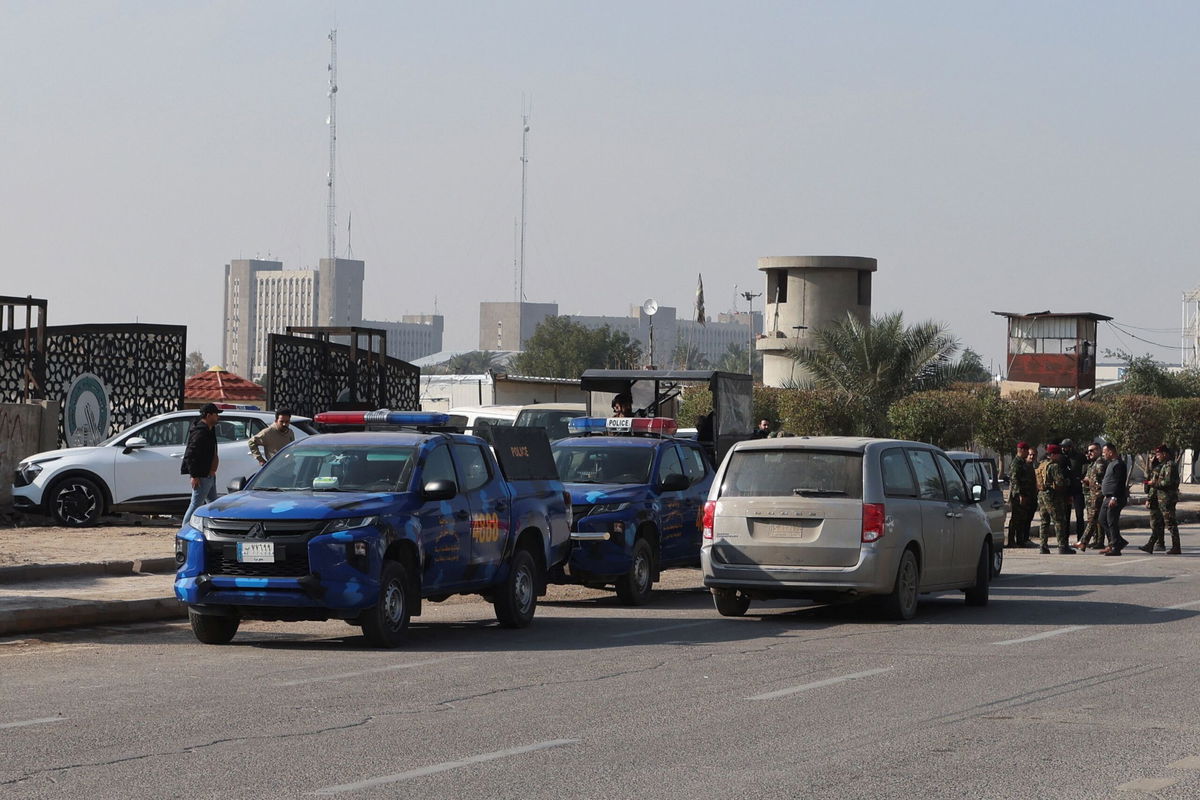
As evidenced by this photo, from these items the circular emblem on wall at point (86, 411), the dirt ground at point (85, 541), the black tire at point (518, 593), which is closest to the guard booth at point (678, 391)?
the dirt ground at point (85, 541)

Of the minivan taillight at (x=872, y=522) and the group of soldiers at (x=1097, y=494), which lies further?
the group of soldiers at (x=1097, y=494)

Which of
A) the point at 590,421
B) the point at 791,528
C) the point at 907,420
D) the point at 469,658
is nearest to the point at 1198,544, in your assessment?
the point at 907,420

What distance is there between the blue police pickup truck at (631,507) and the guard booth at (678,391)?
6530 mm

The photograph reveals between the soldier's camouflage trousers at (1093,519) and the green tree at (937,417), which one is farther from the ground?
the green tree at (937,417)

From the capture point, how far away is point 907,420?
43812 mm

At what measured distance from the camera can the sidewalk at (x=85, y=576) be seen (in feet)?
48.0

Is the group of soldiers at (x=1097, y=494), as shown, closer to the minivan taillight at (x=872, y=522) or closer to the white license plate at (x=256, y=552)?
the minivan taillight at (x=872, y=522)

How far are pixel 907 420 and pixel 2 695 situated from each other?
116 ft

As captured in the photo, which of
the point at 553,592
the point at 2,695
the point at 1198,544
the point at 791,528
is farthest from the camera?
the point at 1198,544

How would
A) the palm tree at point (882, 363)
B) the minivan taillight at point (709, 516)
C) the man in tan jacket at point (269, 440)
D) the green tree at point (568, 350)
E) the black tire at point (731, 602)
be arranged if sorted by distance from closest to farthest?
the minivan taillight at point (709, 516), the black tire at point (731, 602), the man in tan jacket at point (269, 440), the palm tree at point (882, 363), the green tree at point (568, 350)

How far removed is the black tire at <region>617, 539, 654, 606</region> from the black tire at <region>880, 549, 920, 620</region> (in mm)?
2766

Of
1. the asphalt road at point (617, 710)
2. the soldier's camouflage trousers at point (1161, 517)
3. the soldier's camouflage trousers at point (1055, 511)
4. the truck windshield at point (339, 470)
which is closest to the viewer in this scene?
the asphalt road at point (617, 710)

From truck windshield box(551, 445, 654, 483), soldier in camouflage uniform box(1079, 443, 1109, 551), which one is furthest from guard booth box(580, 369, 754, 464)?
truck windshield box(551, 445, 654, 483)

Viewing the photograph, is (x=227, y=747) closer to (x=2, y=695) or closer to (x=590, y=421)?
(x=2, y=695)
